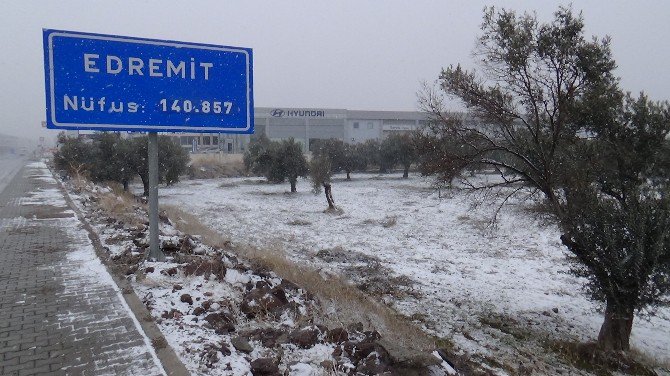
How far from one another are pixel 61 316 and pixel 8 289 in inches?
67.8

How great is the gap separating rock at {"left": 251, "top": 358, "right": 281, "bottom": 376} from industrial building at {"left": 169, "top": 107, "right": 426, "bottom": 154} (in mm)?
72605

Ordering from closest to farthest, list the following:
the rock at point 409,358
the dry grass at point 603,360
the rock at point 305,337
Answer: the rock at point 409,358, the rock at point 305,337, the dry grass at point 603,360

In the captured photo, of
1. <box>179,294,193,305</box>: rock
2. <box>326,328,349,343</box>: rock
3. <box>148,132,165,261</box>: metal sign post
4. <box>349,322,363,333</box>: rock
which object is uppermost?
<box>148,132,165,261</box>: metal sign post

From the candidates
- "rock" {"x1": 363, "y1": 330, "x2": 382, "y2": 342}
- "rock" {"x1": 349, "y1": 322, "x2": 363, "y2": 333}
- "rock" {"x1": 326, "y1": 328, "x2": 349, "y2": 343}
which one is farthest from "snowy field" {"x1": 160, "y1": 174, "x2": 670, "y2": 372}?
"rock" {"x1": 326, "y1": 328, "x2": 349, "y2": 343}

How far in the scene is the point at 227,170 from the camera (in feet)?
173

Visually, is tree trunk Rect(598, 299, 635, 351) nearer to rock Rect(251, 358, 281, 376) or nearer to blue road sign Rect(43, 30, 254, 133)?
rock Rect(251, 358, 281, 376)

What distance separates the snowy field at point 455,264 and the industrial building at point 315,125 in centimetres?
5202

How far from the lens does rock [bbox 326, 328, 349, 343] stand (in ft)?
15.2

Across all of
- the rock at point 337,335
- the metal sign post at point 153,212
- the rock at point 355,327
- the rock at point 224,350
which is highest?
the metal sign post at point 153,212

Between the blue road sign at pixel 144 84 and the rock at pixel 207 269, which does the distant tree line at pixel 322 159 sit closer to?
the blue road sign at pixel 144 84

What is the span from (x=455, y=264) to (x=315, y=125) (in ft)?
225

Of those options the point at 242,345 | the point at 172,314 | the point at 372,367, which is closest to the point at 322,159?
the point at 172,314

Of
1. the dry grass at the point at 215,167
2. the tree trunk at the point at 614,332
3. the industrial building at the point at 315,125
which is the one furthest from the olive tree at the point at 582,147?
the industrial building at the point at 315,125

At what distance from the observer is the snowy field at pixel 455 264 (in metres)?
8.27
